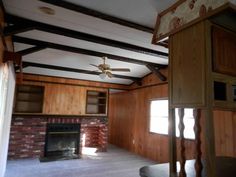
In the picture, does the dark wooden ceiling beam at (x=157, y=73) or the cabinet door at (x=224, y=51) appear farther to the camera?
the dark wooden ceiling beam at (x=157, y=73)

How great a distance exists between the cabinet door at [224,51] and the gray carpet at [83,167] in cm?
369

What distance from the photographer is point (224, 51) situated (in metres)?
1.48

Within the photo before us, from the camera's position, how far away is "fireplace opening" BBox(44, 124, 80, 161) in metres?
6.09

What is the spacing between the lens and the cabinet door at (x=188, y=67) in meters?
1.36

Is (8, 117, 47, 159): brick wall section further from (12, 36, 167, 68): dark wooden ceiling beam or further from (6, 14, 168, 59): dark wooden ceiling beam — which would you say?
(6, 14, 168, 59): dark wooden ceiling beam

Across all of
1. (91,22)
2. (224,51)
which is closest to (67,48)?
(91,22)

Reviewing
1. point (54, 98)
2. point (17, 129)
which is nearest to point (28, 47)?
point (54, 98)

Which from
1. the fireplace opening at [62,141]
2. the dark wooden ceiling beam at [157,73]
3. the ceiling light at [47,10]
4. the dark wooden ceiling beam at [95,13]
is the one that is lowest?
the fireplace opening at [62,141]

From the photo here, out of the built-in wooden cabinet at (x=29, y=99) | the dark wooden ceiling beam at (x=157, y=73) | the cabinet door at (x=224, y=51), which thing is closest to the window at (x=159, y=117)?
the dark wooden ceiling beam at (x=157, y=73)

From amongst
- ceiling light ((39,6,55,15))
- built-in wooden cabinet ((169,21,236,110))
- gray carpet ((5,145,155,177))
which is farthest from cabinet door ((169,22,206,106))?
gray carpet ((5,145,155,177))

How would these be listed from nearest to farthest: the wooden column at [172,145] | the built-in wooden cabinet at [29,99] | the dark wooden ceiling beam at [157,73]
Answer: the wooden column at [172,145], the dark wooden ceiling beam at [157,73], the built-in wooden cabinet at [29,99]

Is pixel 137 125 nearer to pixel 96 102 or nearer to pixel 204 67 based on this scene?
pixel 96 102

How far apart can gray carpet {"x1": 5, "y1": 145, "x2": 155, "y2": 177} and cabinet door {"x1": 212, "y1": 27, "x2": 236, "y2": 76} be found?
3693 millimetres

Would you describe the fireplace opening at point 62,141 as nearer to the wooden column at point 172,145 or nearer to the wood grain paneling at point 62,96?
the wood grain paneling at point 62,96
